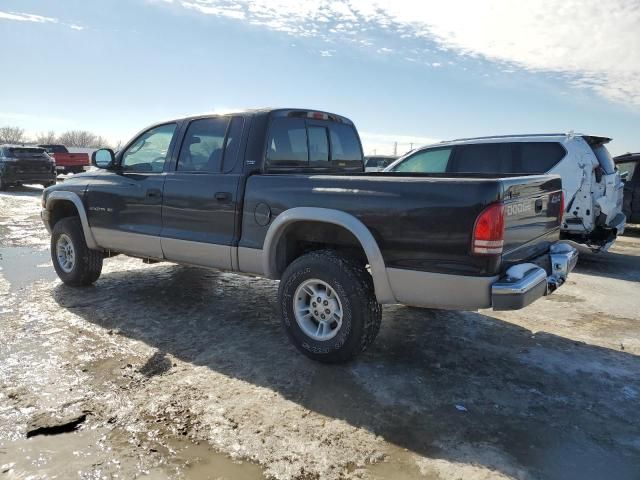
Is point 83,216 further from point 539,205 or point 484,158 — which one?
point 484,158

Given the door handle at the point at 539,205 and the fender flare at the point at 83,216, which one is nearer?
the door handle at the point at 539,205

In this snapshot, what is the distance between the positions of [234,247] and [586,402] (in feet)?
9.60

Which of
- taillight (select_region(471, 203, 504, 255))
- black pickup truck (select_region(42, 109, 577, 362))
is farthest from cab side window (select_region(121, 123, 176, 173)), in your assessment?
taillight (select_region(471, 203, 504, 255))

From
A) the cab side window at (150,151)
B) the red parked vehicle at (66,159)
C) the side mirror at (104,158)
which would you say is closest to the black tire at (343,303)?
the cab side window at (150,151)

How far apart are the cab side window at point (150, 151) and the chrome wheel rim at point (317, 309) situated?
217 cm

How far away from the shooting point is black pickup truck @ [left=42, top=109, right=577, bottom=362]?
319cm

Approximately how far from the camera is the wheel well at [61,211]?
6.14 metres

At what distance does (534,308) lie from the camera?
550 centimetres

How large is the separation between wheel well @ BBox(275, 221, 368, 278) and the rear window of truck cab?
0.72 meters

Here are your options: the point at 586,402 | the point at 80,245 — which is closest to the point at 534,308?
the point at 586,402

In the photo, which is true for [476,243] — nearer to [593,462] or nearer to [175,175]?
[593,462]

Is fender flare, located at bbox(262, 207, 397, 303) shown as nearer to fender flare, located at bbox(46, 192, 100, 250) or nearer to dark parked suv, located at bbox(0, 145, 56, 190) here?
fender flare, located at bbox(46, 192, 100, 250)

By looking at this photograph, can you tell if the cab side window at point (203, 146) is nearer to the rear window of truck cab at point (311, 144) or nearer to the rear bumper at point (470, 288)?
the rear window of truck cab at point (311, 144)

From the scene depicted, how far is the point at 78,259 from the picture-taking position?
19.0 feet
